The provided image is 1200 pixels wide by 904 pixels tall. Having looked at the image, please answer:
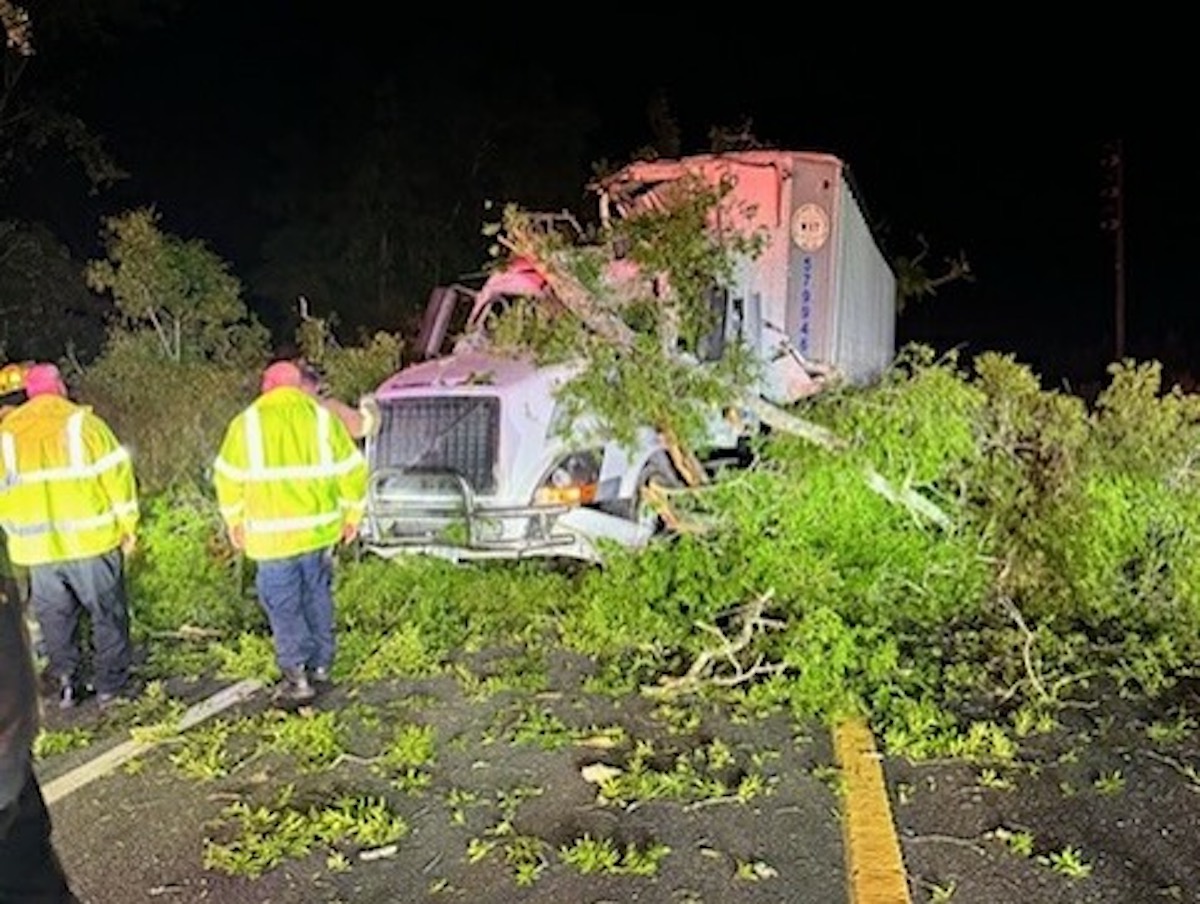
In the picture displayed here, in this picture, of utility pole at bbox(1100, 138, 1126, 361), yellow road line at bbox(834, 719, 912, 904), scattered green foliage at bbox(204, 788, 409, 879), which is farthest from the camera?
utility pole at bbox(1100, 138, 1126, 361)

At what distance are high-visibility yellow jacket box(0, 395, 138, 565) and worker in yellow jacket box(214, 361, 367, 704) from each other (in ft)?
1.89

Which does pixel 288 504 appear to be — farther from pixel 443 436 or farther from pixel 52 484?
pixel 443 436

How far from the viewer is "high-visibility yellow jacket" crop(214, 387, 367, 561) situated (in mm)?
6055

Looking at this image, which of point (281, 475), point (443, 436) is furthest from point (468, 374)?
point (281, 475)

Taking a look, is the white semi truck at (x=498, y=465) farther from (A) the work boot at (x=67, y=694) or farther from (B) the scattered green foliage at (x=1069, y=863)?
(B) the scattered green foliage at (x=1069, y=863)

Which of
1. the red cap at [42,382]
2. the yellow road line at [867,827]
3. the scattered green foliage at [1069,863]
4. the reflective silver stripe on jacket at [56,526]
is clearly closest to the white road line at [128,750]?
the reflective silver stripe on jacket at [56,526]

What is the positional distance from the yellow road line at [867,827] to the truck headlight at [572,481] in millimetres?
2965

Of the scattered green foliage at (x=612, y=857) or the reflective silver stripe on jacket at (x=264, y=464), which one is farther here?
the reflective silver stripe on jacket at (x=264, y=464)

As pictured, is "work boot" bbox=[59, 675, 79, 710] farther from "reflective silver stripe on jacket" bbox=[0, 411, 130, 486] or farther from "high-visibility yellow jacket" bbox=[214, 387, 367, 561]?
"high-visibility yellow jacket" bbox=[214, 387, 367, 561]

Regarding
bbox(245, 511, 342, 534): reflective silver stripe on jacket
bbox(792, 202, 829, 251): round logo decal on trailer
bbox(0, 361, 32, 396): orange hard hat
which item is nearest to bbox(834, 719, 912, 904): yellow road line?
bbox(245, 511, 342, 534): reflective silver stripe on jacket

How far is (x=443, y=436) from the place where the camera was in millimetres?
8266

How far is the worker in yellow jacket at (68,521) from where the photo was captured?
609 centimetres

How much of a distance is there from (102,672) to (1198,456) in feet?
18.2

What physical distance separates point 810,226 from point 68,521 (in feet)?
24.6
